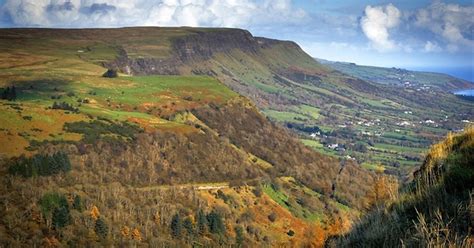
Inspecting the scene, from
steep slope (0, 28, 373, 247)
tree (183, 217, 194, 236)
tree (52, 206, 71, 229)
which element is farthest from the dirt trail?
tree (52, 206, 71, 229)

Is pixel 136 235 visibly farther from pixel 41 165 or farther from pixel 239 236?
pixel 41 165

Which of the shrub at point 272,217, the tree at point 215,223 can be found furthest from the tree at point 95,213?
the shrub at point 272,217

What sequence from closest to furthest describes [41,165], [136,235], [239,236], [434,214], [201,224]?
[434,214], [136,235], [201,224], [239,236], [41,165]

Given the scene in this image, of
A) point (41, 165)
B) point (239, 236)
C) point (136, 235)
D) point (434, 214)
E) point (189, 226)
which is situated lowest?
point (239, 236)

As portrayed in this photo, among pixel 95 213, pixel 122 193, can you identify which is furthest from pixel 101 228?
pixel 122 193

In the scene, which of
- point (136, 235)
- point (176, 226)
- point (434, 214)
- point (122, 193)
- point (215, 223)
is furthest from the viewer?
point (122, 193)

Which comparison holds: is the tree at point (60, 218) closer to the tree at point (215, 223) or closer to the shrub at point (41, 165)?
the shrub at point (41, 165)
